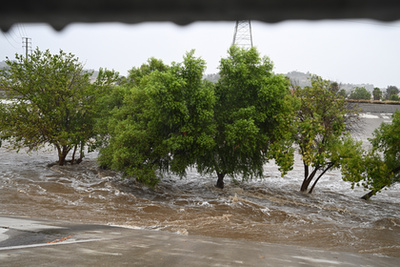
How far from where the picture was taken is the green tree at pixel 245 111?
18.4 m

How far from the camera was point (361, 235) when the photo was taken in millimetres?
14023

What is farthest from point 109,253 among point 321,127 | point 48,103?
point 48,103

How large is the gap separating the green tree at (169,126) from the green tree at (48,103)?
16.6 feet

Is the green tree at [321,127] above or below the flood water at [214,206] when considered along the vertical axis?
above

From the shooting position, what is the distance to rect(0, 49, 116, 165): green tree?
22375 mm

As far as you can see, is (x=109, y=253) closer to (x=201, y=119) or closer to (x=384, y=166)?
(x=201, y=119)

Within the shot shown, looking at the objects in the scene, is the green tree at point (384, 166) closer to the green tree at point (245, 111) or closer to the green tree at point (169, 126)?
the green tree at point (245, 111)

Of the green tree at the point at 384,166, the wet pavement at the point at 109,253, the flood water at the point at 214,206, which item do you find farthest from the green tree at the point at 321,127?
the wet pavement at the point at 109,253

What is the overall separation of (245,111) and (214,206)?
5474 millimetres

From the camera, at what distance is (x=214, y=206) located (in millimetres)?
18219

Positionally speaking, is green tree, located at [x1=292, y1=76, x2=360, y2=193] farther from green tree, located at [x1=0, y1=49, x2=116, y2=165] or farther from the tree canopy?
green tree, located at [x1=0, y1=49, x2=116, y2=165]

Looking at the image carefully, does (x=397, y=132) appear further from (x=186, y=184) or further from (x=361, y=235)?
(x=186, y=184)

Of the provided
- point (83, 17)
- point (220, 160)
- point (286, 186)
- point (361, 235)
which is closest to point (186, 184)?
point (220, 160)

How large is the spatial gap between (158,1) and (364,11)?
646mm
